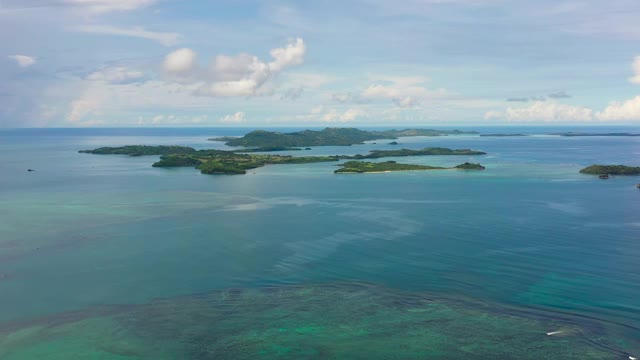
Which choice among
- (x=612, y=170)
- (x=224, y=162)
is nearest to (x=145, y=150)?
(x=224, y=162)

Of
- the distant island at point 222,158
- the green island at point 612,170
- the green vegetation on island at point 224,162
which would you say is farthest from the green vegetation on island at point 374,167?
the green island at point 612,170

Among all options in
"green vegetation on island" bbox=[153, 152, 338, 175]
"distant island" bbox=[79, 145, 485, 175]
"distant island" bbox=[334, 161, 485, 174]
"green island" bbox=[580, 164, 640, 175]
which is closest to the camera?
"green island" bbox=[580, 164, 640, 175]

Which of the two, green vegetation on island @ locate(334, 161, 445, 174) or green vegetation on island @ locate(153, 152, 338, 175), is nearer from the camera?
green vegetation on island @ locate(334, 161, 445, 174)

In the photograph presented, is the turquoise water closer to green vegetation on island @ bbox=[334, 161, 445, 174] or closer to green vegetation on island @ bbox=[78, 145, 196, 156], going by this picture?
green vegetation on island @ bbox=[334, 161, 445, 174]

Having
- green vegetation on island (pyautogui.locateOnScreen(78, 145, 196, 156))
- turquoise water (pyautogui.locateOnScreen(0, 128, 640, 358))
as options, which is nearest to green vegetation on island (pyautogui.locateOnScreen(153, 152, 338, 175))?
green vegetation on island (pyautogui.locateOnScreen(78, 145, 196, 156))

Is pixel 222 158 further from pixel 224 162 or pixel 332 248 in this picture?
pixel 332 248

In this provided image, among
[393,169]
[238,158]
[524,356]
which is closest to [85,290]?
[524,356]

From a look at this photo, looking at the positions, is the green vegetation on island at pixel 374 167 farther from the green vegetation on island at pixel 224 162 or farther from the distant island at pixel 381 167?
the green vegetation on island at pixel 224 162

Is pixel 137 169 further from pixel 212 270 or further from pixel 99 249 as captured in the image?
pixel 212 270
